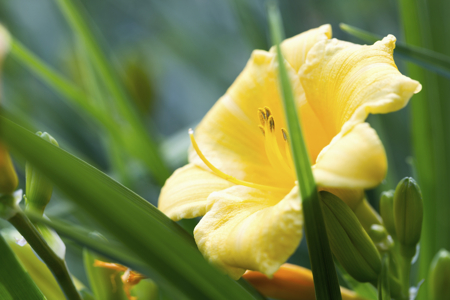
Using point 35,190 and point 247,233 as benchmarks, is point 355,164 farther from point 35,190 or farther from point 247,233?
point 35,190

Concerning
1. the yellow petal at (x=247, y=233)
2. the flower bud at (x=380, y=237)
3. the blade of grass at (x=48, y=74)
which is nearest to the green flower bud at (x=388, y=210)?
the flower bud at (x=380, y=237)

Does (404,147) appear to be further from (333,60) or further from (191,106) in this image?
(191,106)

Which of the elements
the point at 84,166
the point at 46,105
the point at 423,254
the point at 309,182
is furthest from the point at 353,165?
the point at 46,105

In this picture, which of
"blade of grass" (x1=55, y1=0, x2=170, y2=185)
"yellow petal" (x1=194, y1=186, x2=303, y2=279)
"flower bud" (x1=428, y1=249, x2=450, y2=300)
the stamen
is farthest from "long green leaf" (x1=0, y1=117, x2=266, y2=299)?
"blade of grass" (x1=55, y1=0, x2=170, y2=185)

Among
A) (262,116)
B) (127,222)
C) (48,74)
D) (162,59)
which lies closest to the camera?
(127,222)

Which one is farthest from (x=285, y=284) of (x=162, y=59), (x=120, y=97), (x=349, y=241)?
(x=162, y=59)

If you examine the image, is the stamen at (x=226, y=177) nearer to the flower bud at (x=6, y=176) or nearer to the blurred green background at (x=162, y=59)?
the flower bud at (x=6, y=176)

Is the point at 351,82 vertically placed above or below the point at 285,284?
above

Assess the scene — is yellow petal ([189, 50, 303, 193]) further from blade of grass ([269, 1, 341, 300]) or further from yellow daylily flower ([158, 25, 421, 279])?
blade of grass ([269, 1, 341, 300])
